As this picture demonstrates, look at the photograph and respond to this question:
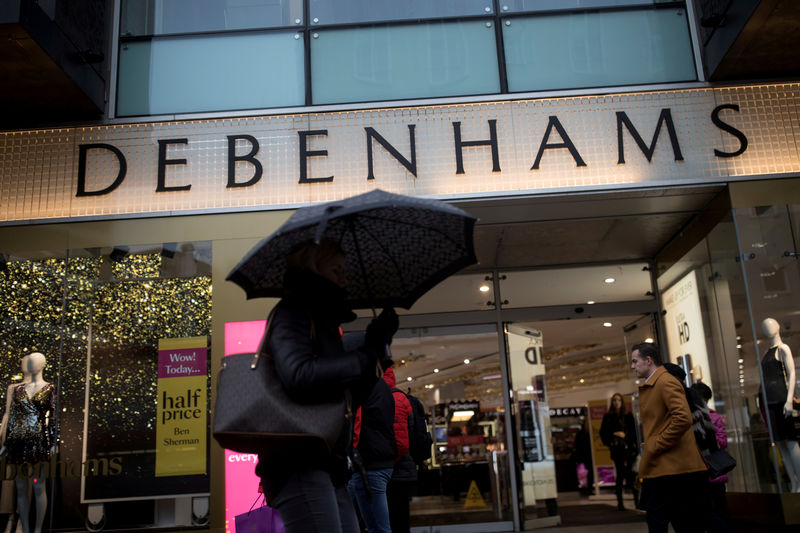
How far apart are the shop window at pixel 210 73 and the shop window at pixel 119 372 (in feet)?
4.56

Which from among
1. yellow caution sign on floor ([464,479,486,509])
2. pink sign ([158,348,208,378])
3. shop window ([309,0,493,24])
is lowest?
yellow caution sign on floor ([464,479,486,509])

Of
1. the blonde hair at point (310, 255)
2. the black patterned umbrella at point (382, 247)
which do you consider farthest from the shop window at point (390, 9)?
the blonde hair at point (310, 255)

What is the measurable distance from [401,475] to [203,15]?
184 inches

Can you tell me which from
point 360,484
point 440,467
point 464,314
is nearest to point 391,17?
point 464,314

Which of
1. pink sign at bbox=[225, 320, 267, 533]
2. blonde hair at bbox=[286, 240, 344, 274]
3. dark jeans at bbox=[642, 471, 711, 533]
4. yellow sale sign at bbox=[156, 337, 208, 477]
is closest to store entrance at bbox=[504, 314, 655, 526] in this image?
pink sign at bbox=[225, 320, 267, 533]

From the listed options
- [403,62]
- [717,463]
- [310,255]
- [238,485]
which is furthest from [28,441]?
[717,463]

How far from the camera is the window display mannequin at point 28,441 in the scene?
6324 millimetres

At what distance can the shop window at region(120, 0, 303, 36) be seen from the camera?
24.1 feet

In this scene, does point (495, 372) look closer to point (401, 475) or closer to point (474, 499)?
point (474, 499)

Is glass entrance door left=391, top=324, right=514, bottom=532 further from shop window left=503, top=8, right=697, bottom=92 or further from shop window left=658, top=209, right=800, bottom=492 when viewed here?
shop window left=503, top=8, right=697, bottom=92

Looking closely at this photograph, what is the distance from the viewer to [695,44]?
728 cm

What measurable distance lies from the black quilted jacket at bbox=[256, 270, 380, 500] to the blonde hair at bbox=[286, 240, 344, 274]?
5cm

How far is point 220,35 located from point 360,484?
4451mm

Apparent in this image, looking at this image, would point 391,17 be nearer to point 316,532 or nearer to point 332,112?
point 332,112
